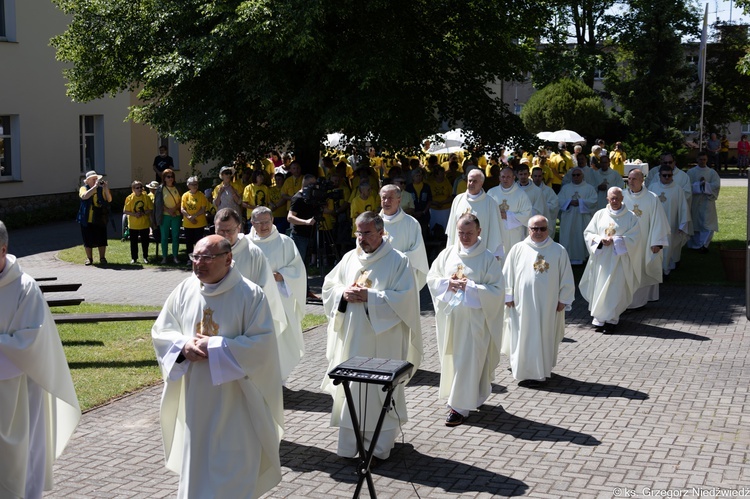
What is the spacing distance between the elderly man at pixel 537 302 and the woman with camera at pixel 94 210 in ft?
34.7

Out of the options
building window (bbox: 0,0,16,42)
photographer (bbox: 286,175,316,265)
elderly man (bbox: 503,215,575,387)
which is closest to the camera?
elderly man (bbox: 503,215,575,387)

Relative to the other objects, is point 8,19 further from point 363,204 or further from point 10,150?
point 363,204

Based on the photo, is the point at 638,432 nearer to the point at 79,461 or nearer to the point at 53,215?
the point at 79,461

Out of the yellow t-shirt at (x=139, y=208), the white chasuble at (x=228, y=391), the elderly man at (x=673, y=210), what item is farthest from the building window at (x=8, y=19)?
the white chasuble at (x=228, y=391)

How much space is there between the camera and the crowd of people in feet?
21.1

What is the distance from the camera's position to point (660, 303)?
16.0m

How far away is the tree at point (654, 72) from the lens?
4453 cm

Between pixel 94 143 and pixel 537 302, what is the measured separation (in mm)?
23563

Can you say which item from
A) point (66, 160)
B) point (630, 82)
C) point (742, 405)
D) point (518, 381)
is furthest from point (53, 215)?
point (630, 82)

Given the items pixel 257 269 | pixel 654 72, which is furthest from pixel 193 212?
pixel 654 72

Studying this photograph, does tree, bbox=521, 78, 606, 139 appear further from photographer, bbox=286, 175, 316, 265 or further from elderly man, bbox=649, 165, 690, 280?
photographer, bbox=286, 175, 316, 265

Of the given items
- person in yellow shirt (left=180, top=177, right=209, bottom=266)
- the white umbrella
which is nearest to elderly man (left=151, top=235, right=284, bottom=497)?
person in yellow shirt (left=180, top=177, right=209, bottom=266)

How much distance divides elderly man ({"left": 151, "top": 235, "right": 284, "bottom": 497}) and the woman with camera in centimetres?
1332

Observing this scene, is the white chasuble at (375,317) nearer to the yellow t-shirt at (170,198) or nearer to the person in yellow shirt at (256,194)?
the person in yellow shirt at (256,194)
